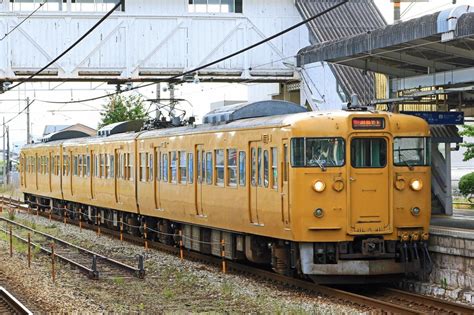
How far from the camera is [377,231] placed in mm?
14164

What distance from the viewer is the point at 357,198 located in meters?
14.2

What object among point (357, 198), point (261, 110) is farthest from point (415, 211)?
point (261, 110)

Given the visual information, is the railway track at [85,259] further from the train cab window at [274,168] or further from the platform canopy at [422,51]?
the platform canopy at [422,51]

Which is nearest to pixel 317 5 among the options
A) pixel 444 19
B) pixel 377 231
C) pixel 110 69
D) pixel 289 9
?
pixel 289 9

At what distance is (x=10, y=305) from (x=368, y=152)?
18.5 feet

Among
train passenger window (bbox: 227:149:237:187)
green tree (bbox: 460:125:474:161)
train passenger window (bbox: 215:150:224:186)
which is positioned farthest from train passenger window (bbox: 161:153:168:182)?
green tree (bbox: 460:125:474:161)

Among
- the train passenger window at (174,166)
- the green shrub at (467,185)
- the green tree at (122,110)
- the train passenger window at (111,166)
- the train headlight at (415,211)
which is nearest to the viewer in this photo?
the train headlight at (415,211)

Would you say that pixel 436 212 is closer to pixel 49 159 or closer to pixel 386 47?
pixel 386 47

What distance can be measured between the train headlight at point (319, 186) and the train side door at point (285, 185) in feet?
1.32

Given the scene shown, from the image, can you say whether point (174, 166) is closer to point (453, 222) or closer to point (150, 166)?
point (150, 166)

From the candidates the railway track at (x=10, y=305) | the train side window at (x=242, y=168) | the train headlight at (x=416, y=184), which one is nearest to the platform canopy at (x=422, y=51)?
the train headlight at (x=416, y=184)

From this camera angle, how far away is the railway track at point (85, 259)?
16.7 meters

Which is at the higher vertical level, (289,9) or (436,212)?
(289,9)

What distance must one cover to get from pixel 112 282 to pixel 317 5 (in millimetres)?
20355
